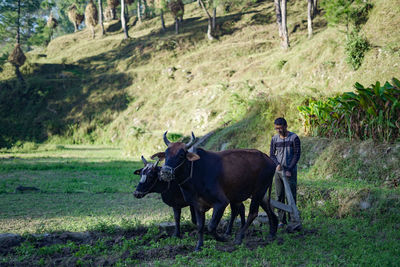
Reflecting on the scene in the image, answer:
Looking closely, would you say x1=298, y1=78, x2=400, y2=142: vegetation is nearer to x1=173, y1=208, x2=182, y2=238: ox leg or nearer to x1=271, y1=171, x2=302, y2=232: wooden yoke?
x1=271, y1=171, x2=302, y2=232: wooden yoke

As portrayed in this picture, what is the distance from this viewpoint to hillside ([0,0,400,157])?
633 inches

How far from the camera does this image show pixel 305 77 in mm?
19516

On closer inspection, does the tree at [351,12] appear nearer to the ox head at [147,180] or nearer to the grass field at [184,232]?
the grass field at [184,232]

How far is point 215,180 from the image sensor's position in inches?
242

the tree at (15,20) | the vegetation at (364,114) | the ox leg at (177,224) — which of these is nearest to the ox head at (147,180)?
the ox leg at (177,224)

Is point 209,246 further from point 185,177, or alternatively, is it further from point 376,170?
point 376,170

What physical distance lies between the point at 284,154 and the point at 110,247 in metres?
3.64

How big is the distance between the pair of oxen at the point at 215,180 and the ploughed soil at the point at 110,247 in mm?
265

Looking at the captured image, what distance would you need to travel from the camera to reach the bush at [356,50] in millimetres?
16438

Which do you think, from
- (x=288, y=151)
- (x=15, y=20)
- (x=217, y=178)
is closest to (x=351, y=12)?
(x=288, y=151)

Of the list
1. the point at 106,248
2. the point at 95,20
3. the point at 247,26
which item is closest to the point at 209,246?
the point at 106,248

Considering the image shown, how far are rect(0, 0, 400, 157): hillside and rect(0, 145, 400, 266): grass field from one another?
18.3ft

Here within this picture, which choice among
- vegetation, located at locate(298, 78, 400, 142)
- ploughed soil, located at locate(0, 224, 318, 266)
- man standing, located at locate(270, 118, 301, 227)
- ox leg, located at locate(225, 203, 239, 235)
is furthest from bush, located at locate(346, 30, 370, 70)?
ox leg, located at locate(225, 203, 239, 235)

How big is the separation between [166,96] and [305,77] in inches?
528
